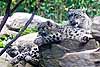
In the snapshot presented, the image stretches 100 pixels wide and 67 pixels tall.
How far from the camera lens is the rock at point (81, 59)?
3.72 m

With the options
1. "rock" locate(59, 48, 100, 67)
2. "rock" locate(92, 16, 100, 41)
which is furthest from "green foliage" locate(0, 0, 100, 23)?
"rock" locate(59, 48, 100, 67)

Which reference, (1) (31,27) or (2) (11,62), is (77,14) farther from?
(1) (31,27)

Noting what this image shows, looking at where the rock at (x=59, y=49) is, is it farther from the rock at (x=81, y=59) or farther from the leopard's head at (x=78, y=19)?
the leopard's head at (x=78, y=19)

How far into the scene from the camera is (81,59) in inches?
147

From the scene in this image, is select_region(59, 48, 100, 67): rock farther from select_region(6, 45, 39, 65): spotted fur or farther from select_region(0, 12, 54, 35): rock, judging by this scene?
select_region(0, 12, 54, 35): rock

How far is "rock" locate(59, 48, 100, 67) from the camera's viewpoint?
372cm

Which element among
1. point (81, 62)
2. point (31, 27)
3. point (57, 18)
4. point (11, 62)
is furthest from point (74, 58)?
point (57, 18)

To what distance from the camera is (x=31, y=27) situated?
7691 mm

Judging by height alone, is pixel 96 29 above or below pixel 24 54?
above

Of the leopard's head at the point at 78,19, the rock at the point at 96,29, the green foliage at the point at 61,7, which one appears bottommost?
the green foliage at the point at 61,7

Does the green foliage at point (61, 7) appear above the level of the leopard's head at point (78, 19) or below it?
below

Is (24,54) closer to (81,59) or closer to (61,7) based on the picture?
(81,59)

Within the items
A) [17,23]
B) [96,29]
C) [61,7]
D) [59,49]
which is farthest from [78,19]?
[61,7]

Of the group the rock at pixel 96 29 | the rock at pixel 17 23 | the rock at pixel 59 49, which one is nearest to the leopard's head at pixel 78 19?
the rock at pixel 96 29
